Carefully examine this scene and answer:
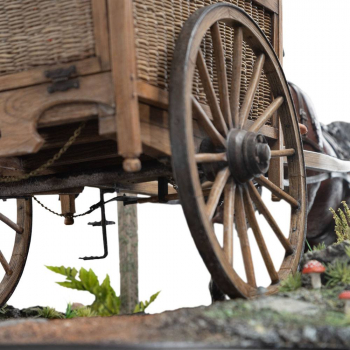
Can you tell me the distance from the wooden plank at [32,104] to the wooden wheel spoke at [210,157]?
41 centimetres

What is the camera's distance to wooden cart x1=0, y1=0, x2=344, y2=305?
256 centimetres

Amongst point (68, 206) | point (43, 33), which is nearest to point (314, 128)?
point (68, 206)

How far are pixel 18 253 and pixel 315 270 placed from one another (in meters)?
2.45

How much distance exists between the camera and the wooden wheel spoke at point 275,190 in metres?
3.38

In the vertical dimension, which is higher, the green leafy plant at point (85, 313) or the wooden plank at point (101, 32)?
the wooden plank at point (101, 32)

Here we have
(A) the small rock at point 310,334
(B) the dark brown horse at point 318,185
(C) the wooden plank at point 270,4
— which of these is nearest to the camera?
(A) the small rock at point 310,334

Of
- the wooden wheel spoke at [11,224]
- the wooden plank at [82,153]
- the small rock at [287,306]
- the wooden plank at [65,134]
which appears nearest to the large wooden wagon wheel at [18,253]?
the wooden wheel spoke at [11,224]

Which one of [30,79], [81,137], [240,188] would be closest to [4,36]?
[30,79]

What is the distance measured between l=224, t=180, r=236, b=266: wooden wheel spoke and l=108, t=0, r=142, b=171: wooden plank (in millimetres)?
557

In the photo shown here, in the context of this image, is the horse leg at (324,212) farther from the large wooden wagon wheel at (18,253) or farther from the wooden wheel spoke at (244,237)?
the wooden wheel spoke at (244,237)

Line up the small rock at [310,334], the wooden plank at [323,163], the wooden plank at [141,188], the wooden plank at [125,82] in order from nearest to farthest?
the small rock at [310,334] → the wooden plank at [125,82] → the wooden plank at [141,188] → the wooden plank at [323,163]

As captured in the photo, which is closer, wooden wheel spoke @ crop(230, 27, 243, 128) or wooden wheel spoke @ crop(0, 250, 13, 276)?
wooden wheel spoke @ crop(230, 27, 243, 128)

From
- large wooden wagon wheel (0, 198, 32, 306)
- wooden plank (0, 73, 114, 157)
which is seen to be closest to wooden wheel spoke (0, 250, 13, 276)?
large wooden wagon wheel (0, 198, 32, 306)

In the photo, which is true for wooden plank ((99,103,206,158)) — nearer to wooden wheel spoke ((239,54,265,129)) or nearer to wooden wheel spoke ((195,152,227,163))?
wooden wheel spoke ((195,152,227,163))
